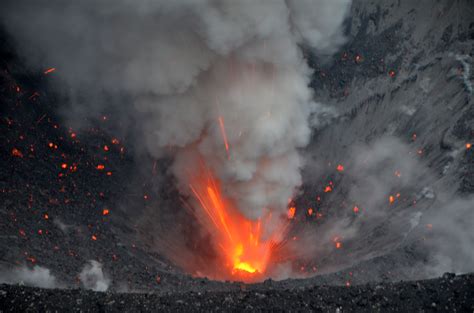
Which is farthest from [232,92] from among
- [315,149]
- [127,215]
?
[127,215]

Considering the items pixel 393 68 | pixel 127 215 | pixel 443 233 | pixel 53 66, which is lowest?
pixel 443 233

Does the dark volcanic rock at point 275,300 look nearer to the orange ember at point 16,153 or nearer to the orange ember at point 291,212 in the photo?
the orange ember at point 16,153

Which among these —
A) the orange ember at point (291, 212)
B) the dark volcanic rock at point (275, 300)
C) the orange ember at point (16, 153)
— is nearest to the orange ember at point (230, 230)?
the orange ember at point (291, 212)

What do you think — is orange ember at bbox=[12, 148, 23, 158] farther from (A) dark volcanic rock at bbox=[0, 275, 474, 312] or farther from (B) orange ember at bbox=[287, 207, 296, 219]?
(B) orange ember at bbox=[287, 207, 296, 219]

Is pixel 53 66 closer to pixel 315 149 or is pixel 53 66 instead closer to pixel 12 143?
pixel 12 143

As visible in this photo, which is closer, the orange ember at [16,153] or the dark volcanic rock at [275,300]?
the dark volcanic rock at [275,300]

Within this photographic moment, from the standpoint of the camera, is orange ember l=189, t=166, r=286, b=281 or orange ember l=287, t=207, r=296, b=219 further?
orange ember l=287, t=207, r=296, b=219

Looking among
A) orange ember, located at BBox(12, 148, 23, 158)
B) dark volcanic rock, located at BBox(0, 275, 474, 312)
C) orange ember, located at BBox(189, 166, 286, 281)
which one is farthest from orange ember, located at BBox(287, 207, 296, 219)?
dark volcanic rock, located at BBox(0, 275, 474, 312)

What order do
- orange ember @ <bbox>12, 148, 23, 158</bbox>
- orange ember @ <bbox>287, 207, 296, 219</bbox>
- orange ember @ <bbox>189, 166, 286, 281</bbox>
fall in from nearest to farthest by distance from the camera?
orange ember @ <bbox>12, 148, 23, 158</bbox>, orange ember @ <bbox>189, 166, 286, 281</bbox>, orange ember @ <bbox>287, 207, 296, 219</bbox>
